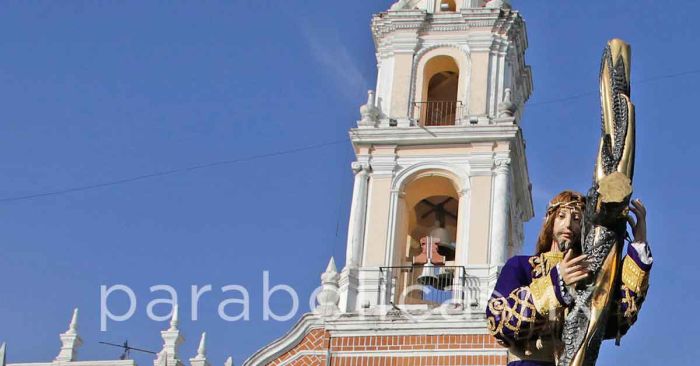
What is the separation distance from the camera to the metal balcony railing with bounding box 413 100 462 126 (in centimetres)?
2216

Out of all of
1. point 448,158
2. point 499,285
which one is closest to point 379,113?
point 448,158

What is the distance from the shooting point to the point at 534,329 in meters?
5.68

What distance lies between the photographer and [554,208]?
604 cm

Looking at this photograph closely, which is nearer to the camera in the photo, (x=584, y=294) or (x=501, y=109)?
(x=584, y=294)

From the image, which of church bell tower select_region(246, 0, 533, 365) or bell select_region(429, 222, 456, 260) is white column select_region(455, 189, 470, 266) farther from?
bell select_region(429, 222, 456, 260)

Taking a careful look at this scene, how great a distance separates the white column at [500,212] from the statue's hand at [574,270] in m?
14.6

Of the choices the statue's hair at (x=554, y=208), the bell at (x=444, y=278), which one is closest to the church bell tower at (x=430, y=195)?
the bell at (x=444, y=278)

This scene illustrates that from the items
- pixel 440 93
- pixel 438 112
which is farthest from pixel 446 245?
pixel 440 93

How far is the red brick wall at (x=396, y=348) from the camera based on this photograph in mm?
19344

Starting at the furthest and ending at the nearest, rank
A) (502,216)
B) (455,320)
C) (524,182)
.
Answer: (524,182) → (502,216) → (455,320)

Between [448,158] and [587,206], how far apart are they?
16.0 meters

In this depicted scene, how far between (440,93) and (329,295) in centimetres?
479

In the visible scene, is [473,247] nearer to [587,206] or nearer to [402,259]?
[402,259]

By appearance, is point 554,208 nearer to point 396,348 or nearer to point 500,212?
point 396,348
